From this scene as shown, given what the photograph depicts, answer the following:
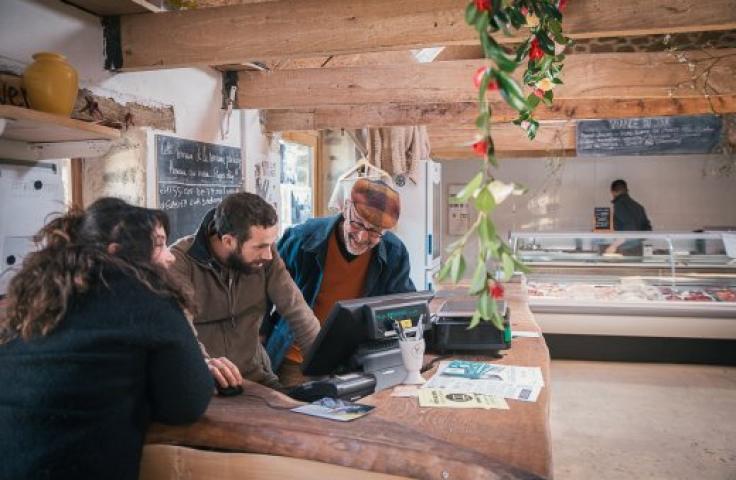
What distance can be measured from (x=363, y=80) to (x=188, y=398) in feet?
10.5

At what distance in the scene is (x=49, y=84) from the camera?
8.02 ft

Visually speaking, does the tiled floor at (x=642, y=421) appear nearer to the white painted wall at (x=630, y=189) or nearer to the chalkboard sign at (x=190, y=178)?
the chalkboard sign at (x=190, y=178)

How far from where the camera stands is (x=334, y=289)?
3174mm

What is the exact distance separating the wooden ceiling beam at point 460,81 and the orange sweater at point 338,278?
1.52 meters

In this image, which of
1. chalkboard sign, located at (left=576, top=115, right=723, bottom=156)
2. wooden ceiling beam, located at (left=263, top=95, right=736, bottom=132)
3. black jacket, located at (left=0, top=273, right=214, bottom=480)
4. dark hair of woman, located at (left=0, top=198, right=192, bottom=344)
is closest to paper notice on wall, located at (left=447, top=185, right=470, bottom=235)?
chalkboard sign, located at (left=576, top=115, right=723, bottom=156)

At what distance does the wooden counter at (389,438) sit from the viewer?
56.4 inches

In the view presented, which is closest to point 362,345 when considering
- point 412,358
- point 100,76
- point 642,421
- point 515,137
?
point 412,358

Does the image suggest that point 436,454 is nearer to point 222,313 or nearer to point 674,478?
point 222,313

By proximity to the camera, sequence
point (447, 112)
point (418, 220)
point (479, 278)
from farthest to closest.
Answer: point (418, 220)
point (447, 112)
point (479, 278)

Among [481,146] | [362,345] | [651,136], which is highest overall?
[651,136]

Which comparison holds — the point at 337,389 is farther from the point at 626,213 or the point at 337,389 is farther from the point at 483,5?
the point at 626,213

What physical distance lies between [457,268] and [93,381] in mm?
916

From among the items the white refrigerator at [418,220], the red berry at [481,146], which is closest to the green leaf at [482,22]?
the red berry at [481,146]

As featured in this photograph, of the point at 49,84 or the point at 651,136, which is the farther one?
the point at 651,136
